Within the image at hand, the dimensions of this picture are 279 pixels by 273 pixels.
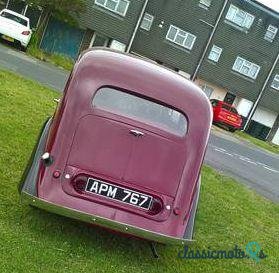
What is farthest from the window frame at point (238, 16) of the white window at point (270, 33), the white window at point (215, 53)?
the white window at point (215, 53)

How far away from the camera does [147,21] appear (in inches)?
1361

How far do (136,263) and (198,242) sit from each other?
1517mm

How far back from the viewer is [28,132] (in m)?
9.11

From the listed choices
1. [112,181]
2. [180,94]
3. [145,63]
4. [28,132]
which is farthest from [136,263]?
[28,132]

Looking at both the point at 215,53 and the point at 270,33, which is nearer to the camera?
the point at 215,53

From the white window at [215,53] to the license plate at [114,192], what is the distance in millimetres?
32324

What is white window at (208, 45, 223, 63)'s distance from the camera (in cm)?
3691

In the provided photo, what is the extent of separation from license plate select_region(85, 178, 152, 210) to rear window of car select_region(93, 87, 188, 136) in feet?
2.53

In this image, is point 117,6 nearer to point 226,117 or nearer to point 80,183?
point 226,117

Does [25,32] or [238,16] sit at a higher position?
[238,16]

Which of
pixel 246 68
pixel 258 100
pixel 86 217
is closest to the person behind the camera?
pixel 86 217

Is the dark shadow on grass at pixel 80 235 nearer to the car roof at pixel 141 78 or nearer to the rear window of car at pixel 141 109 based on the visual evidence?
the rear window of car at pixel 141 109

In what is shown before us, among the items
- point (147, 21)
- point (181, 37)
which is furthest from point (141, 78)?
point (181, 37)

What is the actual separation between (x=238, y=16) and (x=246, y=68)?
3804 millimetres
